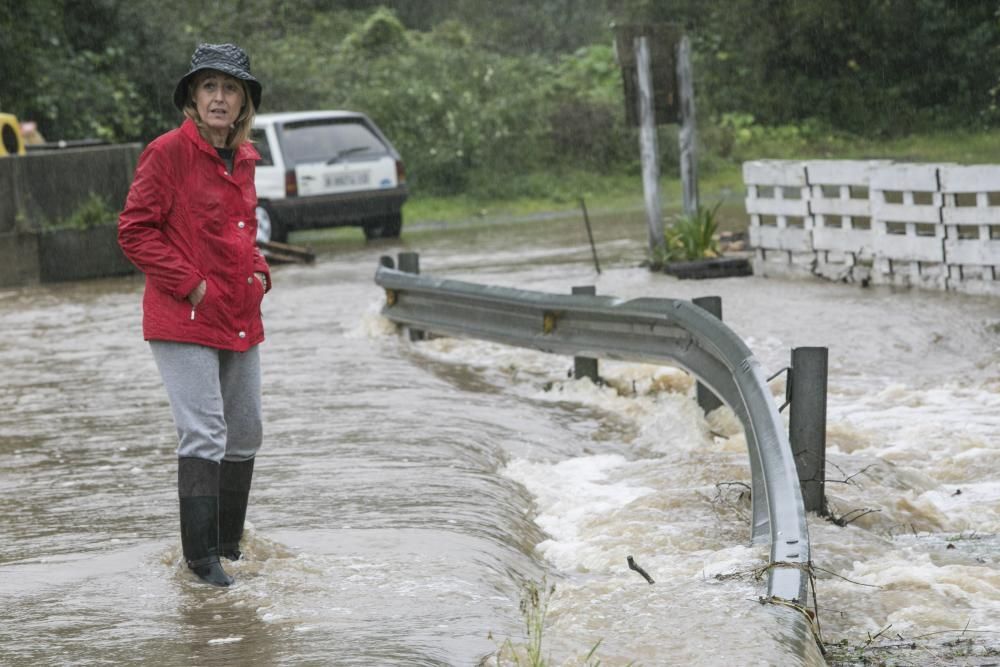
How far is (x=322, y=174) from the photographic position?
21.8 meters

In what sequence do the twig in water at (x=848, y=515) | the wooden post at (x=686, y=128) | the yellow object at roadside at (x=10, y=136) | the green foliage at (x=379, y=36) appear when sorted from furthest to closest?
the green foliage at (x=379, y=36) < the yellow object at roadside at (x=10, y=136) < the wooden post at (x=686, y=128) < the twig in water at (x=848, y=515)

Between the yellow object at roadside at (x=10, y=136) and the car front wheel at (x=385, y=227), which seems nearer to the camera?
the yellow object at roadside at (x=10, y=136)

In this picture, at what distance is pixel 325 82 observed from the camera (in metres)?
32.5

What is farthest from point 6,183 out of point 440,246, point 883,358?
point 883,358

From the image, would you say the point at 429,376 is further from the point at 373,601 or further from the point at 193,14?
the point at 193,14

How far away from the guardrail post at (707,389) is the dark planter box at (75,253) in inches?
441

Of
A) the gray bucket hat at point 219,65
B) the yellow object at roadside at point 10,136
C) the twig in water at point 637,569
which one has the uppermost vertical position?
the gray bucket hat at point 219,65

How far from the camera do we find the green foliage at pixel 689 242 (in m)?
16.5

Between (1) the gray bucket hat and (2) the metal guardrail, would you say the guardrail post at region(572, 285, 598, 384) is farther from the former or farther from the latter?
(1) the gray bucket hat

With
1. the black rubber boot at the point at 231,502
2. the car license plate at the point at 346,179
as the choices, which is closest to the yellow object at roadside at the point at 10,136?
the car license plate at the point at 346,179

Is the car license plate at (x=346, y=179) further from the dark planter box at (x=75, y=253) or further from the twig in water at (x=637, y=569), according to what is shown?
the twig in water at (x=637, y=569)

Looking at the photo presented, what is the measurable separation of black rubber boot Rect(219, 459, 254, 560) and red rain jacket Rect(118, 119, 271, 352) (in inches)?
21.1

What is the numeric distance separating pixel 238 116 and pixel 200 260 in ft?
1.79

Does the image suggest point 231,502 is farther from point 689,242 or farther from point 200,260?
point 689,242
